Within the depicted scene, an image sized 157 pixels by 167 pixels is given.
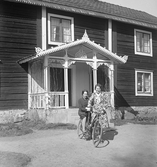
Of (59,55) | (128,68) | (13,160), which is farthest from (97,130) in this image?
(128,68)

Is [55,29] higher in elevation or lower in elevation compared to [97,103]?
higher

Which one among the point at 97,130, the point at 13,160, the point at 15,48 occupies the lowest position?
the point at 13,160

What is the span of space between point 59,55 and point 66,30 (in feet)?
7.20

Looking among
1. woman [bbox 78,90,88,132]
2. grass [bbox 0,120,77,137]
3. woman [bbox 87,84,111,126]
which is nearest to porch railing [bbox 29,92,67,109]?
grass [bbox 0,120,77,137]

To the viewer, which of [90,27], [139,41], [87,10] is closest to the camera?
[87,10]

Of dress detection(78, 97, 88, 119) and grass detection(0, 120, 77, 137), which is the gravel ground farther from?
dress detection(78, 97, 88, 119)

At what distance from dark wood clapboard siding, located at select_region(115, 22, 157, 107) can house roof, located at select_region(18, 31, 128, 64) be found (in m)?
2.88

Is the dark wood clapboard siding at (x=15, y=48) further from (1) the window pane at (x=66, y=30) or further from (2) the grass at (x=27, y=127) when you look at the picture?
(1) the window pane at (x=66, y=30)

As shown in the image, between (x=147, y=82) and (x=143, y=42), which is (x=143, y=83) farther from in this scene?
(x=143, y=42)

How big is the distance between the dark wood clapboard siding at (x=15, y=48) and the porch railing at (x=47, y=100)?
24.4 inches

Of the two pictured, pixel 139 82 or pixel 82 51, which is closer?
pixel 82 51

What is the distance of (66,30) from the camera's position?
561 inches

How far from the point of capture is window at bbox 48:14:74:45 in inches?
538

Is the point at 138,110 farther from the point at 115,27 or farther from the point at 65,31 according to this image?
the point at 65,31
